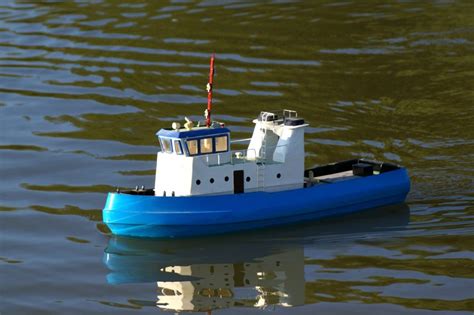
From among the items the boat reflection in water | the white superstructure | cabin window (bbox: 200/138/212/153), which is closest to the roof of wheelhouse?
the white superstructure

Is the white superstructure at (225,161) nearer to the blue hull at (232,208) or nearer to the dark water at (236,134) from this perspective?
the blue hull at (232,208)

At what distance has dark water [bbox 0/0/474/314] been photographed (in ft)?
93.1

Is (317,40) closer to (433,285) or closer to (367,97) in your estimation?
(367,97)

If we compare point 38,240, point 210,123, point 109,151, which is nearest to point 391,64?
point 109,151

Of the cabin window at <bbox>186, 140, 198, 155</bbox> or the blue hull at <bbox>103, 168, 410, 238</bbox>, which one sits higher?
the cabin window at <bbox>186, 140, 198, 155</bbox>

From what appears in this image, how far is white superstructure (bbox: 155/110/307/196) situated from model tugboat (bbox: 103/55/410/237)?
3 centimetres

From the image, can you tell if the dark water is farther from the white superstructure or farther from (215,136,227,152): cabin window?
(215,136,227,152): cabin window

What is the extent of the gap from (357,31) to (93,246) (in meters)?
25.7

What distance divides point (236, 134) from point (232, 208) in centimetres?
864

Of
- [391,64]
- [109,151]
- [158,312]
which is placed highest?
[391,64]

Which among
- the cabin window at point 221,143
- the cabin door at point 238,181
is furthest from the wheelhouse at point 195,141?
the cabin door at point 238,181

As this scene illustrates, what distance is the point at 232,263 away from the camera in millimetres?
30141

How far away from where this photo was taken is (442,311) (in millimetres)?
26203

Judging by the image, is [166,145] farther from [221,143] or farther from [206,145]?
[221,143]
